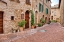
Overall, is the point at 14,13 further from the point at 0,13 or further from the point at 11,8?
the point at 0,13

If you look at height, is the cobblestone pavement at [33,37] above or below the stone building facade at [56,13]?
below

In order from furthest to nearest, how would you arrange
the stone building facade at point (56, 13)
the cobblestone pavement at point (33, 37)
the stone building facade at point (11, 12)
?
the stone building facade at point (56, 13)
the stone building facade at point (11, 12)
the cobblestone pavement at point (33, 37)

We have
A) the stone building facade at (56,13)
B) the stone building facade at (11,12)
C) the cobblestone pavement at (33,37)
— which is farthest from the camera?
the stone building facade at (56,13)

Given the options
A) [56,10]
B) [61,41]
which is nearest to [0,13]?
[61,41]

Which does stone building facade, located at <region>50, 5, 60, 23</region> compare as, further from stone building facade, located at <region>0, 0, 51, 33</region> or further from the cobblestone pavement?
the cobblestone pavement

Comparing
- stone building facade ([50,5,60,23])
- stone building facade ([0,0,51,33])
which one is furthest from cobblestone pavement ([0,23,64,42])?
stone building facade ([50,5,60,23])

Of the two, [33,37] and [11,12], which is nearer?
[33,37]

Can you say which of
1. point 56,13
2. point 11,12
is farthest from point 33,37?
point 56,13

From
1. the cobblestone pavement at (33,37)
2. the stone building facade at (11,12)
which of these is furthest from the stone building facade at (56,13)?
the cobblestone pavement at (33,37)

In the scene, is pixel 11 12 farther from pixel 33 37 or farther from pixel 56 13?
pixel 56 13

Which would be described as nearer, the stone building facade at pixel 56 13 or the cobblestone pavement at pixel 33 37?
the cobblestone pavement at pixel 33 37

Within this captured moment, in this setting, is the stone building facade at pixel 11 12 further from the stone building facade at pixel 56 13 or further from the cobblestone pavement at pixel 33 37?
the stone building facade at pixel 56 13

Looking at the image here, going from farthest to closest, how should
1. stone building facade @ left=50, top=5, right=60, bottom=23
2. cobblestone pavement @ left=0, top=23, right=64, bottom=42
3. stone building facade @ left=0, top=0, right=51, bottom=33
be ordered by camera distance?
stone building facade @ left=50, top=5, right=60, bottom=23
stone building facade @ left=0, top=0, right=51, bottom=33
cobblestone pavement @ left=0, top=23, right=64, bottom=42

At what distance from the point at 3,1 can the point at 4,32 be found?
294cm
